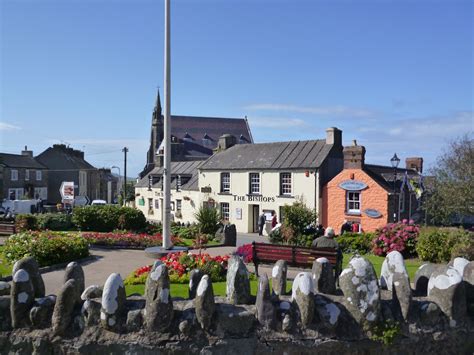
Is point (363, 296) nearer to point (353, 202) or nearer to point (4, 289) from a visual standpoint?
point (4, 289)

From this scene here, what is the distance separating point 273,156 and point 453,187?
41.2 feet

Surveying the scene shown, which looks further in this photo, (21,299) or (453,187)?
(453,187)

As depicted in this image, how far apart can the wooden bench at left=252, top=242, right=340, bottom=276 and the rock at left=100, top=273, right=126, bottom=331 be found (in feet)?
20.8

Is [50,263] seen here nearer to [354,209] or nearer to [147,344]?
[147,344]

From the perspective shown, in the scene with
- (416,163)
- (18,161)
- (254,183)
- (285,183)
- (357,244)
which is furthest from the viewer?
(18,161)

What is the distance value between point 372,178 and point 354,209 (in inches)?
96.0

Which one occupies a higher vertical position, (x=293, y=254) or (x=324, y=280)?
(x=324, y=280)

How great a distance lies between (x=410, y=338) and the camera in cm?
569

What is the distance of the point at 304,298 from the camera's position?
5551 mm

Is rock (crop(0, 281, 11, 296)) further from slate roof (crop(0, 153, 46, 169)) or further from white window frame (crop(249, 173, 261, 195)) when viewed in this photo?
slate roof (crop(0, 153, 46, 169))

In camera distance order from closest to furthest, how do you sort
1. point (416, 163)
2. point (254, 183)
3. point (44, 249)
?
1. point (44, 249)
2. point (254, 183)
3. point (416, 163)

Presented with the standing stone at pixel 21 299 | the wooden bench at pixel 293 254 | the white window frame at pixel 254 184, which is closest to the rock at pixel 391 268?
the wooden bench at pixel 293 254

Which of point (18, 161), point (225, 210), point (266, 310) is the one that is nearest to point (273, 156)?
point (225, 210)

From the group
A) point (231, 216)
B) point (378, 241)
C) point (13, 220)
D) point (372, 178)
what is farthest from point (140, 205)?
point (378, 241)
